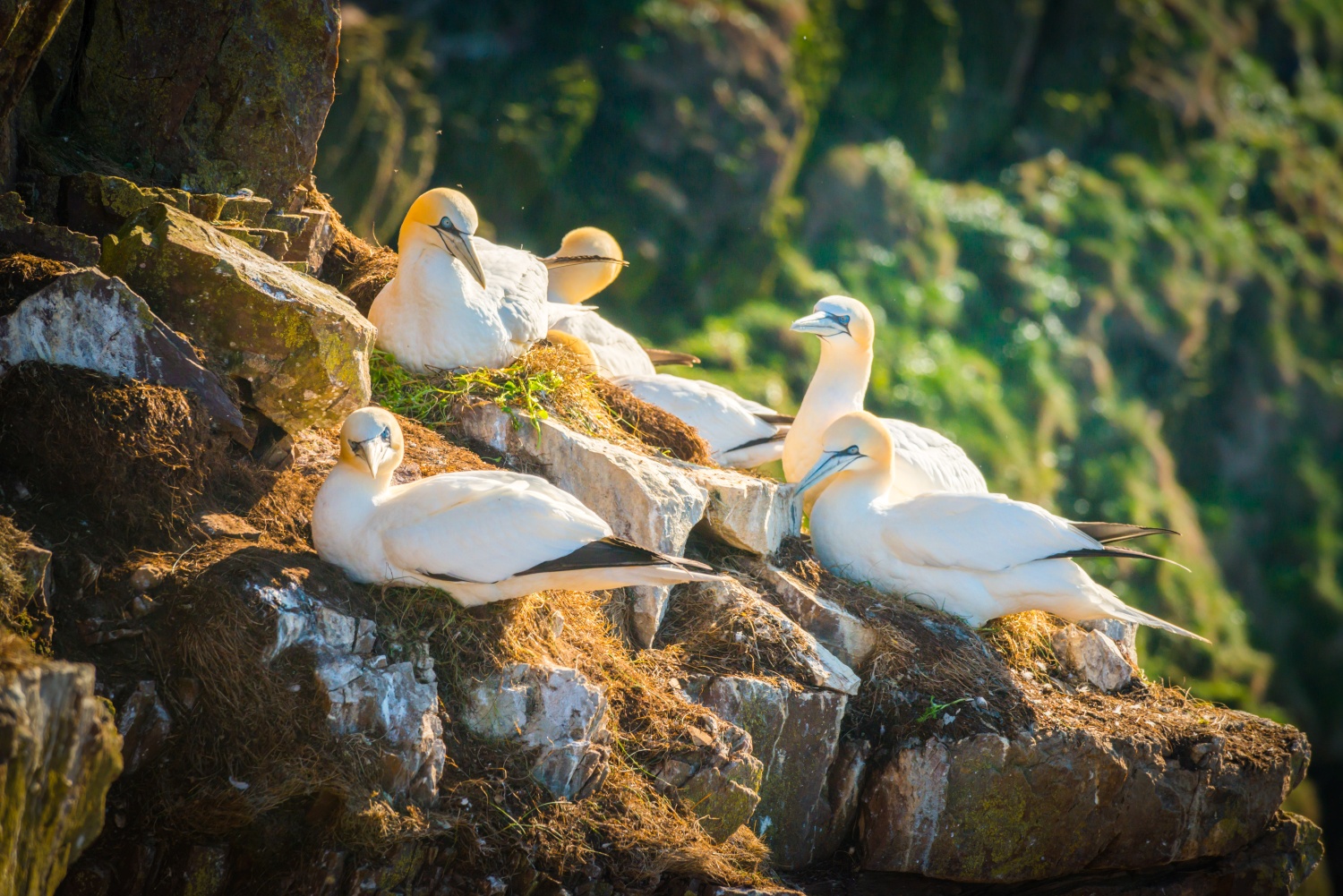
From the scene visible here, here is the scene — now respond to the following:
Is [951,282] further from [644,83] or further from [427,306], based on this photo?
[427,306]

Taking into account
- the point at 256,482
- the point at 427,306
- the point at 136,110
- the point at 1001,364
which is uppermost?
the point at 136,110

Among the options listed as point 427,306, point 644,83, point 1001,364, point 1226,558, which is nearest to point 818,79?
point 644,83

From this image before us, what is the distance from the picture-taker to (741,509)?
20.5 feet

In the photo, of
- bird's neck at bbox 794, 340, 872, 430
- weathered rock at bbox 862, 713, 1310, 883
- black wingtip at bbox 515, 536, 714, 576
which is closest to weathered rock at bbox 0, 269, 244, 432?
black wingtip at bbox 515, 536, 714, 576

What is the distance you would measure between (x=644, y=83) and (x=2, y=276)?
14.1 metres

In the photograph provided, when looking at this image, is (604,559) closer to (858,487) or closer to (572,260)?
(858,487)

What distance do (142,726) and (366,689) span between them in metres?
0.78

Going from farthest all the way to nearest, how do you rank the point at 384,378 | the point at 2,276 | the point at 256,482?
the point at 384,378
the point at 256,482
the point at 2,276

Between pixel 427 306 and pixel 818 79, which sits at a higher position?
pixel 818 79

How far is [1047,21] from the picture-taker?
75.9 feet

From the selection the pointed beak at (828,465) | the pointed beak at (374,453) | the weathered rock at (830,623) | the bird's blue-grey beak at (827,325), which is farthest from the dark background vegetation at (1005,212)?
the pointed beak at (374,453)

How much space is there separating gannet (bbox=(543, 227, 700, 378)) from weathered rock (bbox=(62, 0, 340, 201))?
214 cm

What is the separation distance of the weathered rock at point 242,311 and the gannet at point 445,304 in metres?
1.35

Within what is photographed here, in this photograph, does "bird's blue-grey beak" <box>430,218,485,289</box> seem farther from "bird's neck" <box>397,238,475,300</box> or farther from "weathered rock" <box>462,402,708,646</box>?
"weathered rock" <box>462,402,708,646</box>
